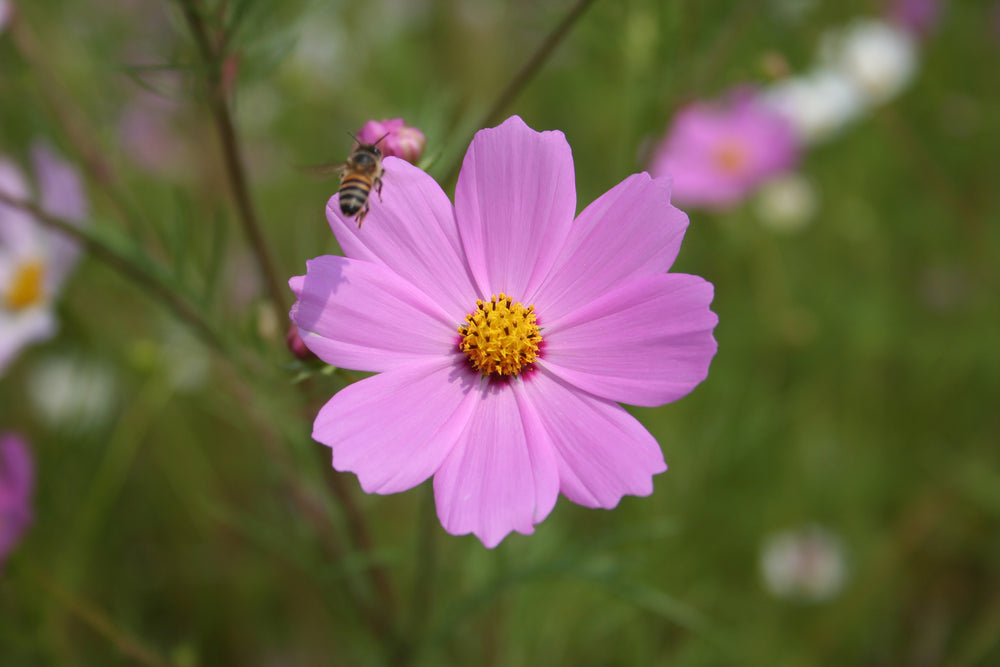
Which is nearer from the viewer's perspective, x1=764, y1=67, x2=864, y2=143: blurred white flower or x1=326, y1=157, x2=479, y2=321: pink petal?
x1=326, y1=157, x2=479, y2=321: pink petal

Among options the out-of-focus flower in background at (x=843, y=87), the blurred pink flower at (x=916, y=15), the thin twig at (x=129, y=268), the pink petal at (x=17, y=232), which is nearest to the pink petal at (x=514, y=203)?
the thin twig at (x=129, y=268)

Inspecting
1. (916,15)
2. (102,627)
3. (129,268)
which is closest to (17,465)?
(102,627)

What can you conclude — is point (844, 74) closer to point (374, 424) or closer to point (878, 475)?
point (878, 475)

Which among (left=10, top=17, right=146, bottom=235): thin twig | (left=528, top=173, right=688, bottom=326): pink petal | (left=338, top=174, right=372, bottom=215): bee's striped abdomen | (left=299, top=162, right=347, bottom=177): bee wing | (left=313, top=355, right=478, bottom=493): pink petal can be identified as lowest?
(left=313, top=355, right=478, bottom=493): pink petal

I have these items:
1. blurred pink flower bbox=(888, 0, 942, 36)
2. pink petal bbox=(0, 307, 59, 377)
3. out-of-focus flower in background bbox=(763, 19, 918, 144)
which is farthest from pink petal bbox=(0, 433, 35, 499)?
blurred pink flower bbox=(888, 0, 942, 36)

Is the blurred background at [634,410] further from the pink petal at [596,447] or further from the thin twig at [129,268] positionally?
the pink petal at [596,447]

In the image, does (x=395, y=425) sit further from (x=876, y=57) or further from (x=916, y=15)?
(x=916, y=15)

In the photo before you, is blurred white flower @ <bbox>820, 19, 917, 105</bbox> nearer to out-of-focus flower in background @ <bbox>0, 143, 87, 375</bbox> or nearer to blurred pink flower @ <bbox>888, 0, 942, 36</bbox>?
blurred pink flower @ <bbox>888, 0, 942, 36</bbox>
